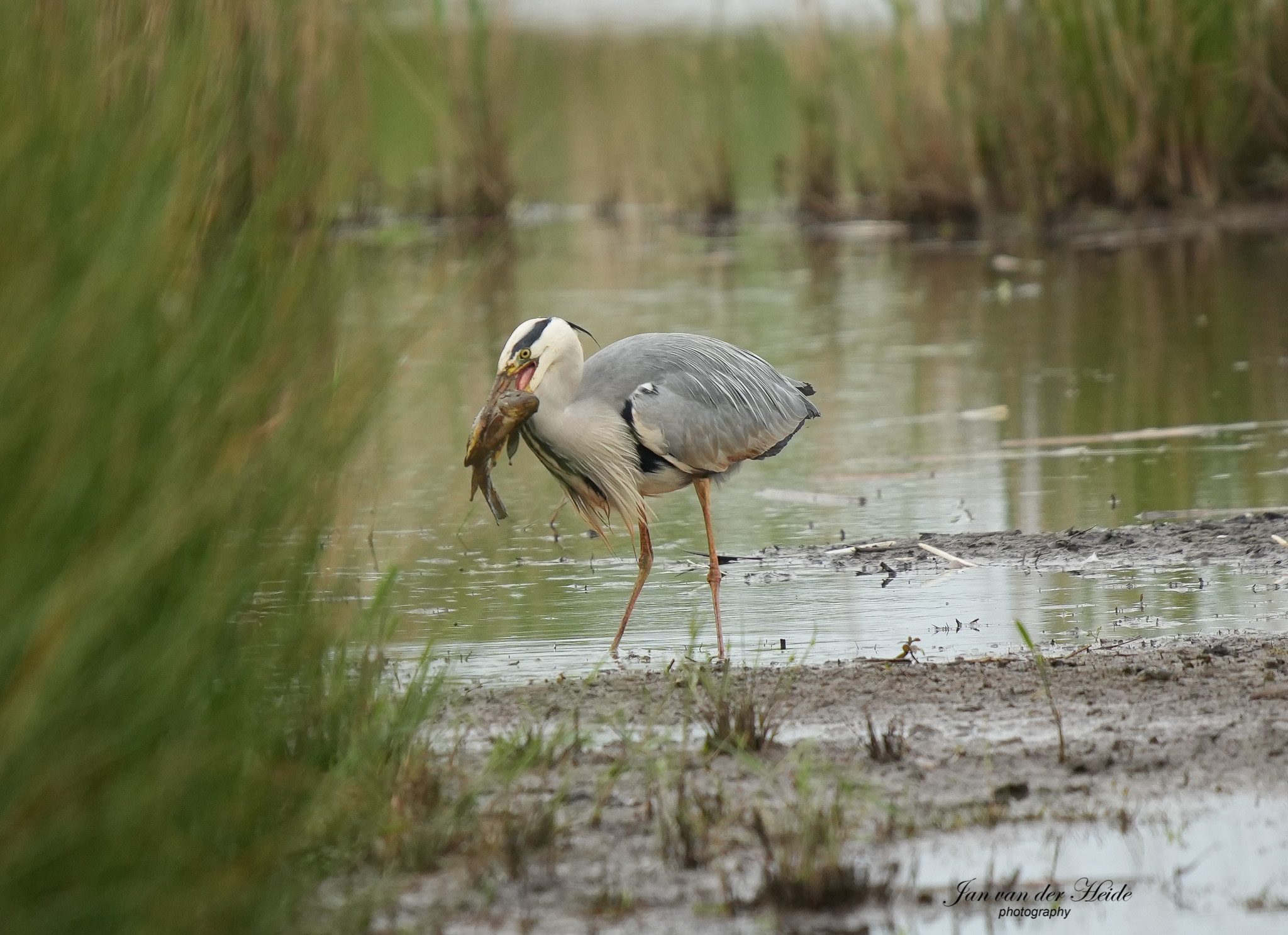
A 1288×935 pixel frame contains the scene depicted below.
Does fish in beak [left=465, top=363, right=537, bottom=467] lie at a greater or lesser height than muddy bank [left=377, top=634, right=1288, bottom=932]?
greater

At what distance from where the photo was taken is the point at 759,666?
17.1ft

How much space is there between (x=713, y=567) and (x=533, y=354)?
927 millimetres

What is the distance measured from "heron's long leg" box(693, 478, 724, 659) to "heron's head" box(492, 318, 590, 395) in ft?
2.57

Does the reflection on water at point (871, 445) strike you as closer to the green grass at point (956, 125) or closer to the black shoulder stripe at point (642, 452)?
the black shoulder stripe at point (642, 452)

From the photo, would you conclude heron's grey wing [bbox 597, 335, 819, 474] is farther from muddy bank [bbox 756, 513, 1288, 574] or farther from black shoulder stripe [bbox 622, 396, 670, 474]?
muddy bank [bbox 756, 513, 1288, 574]

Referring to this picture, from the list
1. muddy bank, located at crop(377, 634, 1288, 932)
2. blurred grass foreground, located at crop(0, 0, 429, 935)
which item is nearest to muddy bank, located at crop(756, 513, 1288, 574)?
muddy bank, located at crop(377, 634, 1288, 932)

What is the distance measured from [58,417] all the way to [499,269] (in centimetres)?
1323

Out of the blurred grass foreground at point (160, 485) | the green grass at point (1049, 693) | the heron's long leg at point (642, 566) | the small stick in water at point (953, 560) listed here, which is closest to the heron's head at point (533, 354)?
the heron's long leg at point (642, 566)

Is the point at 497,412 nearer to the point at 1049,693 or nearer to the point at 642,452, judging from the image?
the point at 642,452

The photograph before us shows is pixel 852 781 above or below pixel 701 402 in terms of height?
below

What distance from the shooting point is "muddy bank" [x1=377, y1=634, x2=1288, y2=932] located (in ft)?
11.5

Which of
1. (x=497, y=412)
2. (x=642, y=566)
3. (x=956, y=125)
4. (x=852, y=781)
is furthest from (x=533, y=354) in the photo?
(x=956, y=125)

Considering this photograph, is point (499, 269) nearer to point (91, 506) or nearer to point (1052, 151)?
point (1052, 151)

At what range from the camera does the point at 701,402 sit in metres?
6.09
